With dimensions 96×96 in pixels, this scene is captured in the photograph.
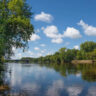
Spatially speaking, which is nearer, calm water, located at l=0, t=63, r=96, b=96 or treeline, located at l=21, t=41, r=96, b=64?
calm water, located at l=0, t=63, r=96, b=96

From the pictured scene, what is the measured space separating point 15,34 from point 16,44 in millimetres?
1692

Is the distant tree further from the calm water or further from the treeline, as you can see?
the calm water

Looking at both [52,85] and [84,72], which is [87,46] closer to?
[84,72]

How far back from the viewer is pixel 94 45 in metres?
168

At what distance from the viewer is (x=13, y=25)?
1980 cm

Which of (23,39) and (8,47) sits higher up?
(23,39)

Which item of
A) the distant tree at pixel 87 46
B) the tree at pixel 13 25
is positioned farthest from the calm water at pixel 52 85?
the distant tree at pixel 87 46

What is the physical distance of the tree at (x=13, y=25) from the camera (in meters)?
18.6

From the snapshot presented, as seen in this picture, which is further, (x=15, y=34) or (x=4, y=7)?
(x=15, y=34)

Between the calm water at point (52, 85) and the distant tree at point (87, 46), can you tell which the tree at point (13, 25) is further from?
the distant tree at point (87, 46)

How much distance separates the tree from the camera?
1856 centimetres

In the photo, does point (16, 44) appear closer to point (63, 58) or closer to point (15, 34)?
point (15, 34)

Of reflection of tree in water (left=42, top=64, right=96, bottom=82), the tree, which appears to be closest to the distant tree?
reflection of tree in water (left=42, top=64, right=96, bottom=82)

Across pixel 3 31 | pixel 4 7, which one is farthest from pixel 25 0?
pixel 3 31
